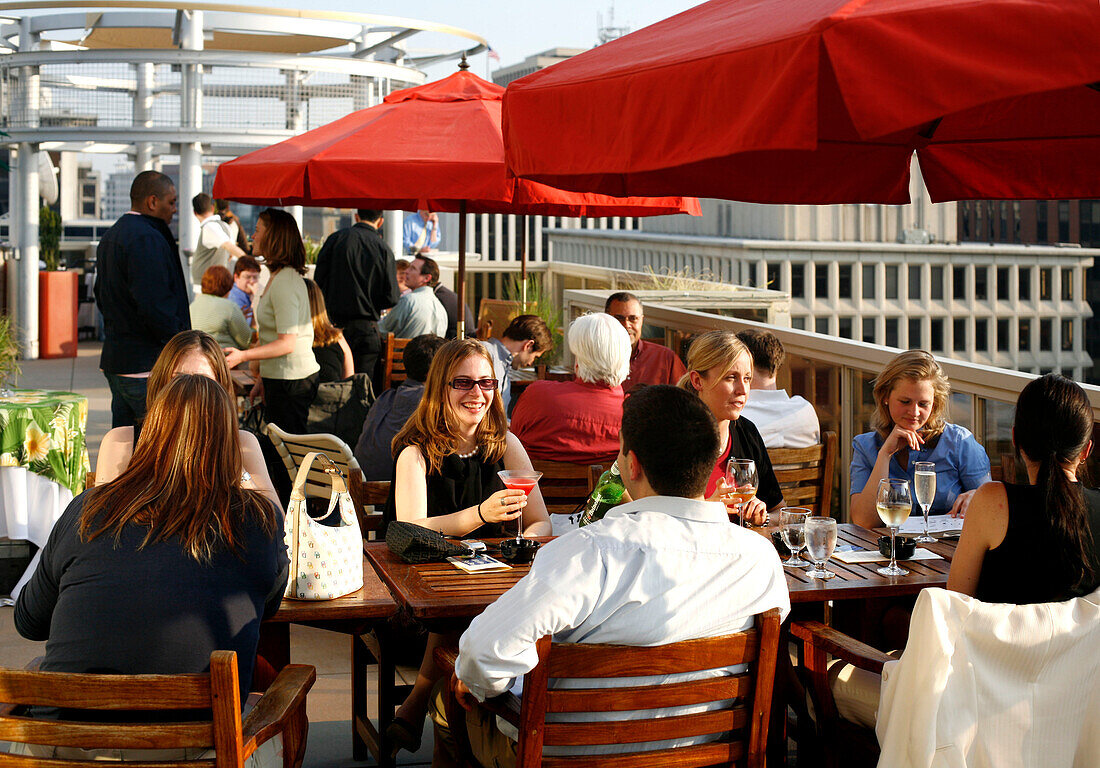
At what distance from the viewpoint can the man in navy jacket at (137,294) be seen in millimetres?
6086

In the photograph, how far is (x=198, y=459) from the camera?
263 cm

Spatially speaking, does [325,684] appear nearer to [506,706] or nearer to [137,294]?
[506,706]

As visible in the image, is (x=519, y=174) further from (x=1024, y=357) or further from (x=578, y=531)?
(x=1024, y=357)

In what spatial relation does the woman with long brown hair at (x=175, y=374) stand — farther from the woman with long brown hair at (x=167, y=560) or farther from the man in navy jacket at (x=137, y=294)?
the man in navy jacket at (x=137, y=294)

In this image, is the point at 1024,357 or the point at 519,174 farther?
the point at 1024,357

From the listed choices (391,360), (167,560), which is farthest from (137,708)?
(391,360)

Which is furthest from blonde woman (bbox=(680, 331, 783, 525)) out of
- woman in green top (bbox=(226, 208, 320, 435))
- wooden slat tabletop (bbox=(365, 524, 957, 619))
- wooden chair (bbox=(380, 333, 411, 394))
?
wooden chair (bbox=(380, 333, 411, 394))

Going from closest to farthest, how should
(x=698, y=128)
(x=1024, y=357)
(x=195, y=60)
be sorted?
1. (x=698, y=128)
2. (x=195, y=60)
3. (x=1024, y=357)

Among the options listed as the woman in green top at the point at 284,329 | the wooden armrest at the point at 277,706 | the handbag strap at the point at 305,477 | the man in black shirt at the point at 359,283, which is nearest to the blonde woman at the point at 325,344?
the woman in green top at the point at 284,329

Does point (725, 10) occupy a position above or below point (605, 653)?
above

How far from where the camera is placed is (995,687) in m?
2.48

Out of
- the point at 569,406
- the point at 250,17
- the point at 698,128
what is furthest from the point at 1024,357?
the point at 698,128

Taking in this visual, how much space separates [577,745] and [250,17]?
13.0 meters

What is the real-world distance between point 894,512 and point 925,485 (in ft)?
0.91
